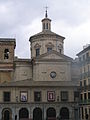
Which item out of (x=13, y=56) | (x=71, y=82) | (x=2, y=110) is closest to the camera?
(x=2, y=110)

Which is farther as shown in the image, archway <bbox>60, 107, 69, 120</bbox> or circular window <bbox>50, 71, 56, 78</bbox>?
circular window <bbox>50, 71, 56, 78</bbox>

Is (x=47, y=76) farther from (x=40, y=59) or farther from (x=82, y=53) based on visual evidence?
(x=82, y=53)

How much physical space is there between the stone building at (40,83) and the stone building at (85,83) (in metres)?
1.40

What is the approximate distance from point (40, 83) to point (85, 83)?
879 centimetres

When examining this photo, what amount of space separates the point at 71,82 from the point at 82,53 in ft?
21.3

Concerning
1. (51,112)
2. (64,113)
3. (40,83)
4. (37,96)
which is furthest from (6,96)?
(64,113)

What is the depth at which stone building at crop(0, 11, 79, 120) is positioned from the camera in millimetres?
56312

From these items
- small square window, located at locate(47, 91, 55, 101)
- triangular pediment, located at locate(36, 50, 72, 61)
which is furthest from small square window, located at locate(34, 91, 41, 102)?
triangular pediment, located at locate(36, 50, 72, 61)

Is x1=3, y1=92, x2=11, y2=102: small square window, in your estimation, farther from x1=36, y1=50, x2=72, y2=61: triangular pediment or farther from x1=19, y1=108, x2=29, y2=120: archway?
x1=36, y1=50, x2=72, y2=61: triangular pediment

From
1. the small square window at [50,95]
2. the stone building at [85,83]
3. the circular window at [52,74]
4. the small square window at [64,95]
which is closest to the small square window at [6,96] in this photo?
the small square window at [50,95]

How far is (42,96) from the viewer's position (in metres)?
57.2

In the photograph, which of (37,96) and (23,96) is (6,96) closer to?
(23,96)

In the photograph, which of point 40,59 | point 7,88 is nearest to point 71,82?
point 40,59

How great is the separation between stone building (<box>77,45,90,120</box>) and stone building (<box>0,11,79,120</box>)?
4.58ft
